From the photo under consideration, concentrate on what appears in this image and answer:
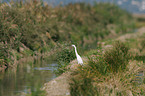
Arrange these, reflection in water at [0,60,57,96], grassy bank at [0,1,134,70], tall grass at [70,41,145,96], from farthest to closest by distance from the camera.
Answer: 1. grassy bank at [0,1,134,70]
2. reflection in water at [0,60,57,96]
3. tall grass at [70,41,145,96]

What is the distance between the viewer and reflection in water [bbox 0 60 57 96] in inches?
518

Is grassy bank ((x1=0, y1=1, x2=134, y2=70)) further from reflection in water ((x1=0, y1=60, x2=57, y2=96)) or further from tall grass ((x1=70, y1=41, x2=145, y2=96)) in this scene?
tall grass ((x1=70, y1=41, x2=145, y2=96))

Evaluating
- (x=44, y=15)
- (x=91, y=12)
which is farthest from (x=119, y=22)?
(x=44, y=15)

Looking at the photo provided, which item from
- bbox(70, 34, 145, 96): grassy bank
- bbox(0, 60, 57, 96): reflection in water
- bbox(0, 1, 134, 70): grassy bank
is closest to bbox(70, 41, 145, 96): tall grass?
bbox(70, 34, 145, 96): grassy bank

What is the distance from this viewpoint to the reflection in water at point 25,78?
13164 millimetres

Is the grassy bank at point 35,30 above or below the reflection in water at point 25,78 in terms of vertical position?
above

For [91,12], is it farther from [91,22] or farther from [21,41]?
[21,41]

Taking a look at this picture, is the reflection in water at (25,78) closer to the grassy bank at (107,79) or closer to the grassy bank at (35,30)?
the grassy bank at (35,30)

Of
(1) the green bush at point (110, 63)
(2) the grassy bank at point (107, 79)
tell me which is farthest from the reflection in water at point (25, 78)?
(1) the green bush at point (110, 63)

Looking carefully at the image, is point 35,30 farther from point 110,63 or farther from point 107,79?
point 107,79

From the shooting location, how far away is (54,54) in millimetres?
16688

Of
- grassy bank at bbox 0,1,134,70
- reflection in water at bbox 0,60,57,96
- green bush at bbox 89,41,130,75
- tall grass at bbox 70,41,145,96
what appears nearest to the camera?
tall grass at bbox 70,41,145,96

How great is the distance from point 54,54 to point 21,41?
6.54 metres

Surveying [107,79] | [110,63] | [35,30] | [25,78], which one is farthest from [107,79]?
[35,30]
